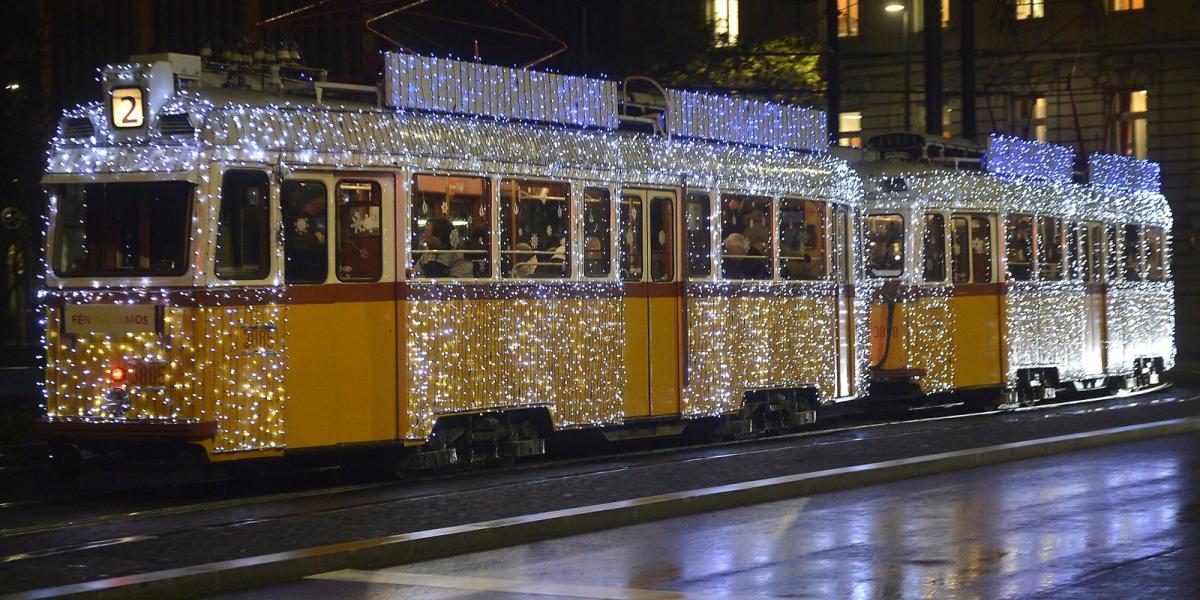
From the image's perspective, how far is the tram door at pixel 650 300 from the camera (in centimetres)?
1630

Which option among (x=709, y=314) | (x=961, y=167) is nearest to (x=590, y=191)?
(x=709, y=314)

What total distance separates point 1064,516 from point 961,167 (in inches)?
469

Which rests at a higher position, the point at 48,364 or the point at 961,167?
the point at 961,167

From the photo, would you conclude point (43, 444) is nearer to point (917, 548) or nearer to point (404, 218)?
point (404, 218)

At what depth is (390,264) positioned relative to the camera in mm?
13820

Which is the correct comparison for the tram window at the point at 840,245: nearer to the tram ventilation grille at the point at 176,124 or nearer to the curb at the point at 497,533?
the curb at the point at 497,533

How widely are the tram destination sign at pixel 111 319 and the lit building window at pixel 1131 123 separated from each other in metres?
39.3

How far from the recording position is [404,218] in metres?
13.9

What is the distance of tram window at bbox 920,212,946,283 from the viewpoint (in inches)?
861

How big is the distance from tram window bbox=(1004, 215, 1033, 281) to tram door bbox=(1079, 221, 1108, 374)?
2.05m

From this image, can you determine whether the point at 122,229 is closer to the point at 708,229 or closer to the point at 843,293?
the point at 708,229

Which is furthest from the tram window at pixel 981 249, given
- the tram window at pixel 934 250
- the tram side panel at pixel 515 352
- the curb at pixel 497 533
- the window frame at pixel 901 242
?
the tram side panel at pixel 515 352

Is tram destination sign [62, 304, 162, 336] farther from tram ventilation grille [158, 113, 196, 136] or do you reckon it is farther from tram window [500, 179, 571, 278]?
tram window [500, 179, 571, 278]

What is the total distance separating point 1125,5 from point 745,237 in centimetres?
3278
